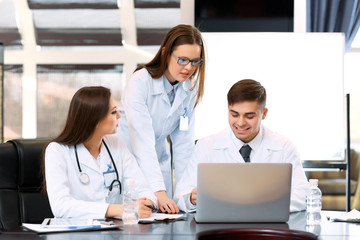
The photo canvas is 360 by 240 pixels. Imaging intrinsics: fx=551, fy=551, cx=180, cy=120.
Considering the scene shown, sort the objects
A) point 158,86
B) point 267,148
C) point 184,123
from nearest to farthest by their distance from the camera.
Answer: point 267,148, point 158,86, point 184,123

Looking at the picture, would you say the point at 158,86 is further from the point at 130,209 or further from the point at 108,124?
the point at 130,209

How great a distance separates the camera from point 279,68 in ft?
13.5

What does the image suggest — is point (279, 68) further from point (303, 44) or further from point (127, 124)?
point (127, 124)

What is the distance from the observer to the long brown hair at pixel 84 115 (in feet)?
7.13

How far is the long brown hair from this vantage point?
2.17 m

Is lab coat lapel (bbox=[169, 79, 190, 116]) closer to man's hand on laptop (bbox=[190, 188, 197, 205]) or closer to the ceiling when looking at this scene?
man's hand on laptop (bbox=[190, 188, 197, 205])

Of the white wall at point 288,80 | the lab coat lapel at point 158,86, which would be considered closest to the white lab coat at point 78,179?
the lab coat lapel at point 158,86

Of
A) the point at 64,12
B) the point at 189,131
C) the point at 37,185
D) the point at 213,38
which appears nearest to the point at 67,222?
the point at 37,185

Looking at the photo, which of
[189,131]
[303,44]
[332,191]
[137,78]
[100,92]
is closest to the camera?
[100,92]

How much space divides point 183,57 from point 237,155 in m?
0.49

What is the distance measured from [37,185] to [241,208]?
2.95ft

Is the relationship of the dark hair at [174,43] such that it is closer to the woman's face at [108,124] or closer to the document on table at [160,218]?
the woman's face at [108,124]

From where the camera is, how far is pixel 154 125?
268 centimetres

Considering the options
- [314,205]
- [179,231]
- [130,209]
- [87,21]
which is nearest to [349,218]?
[314,205]
